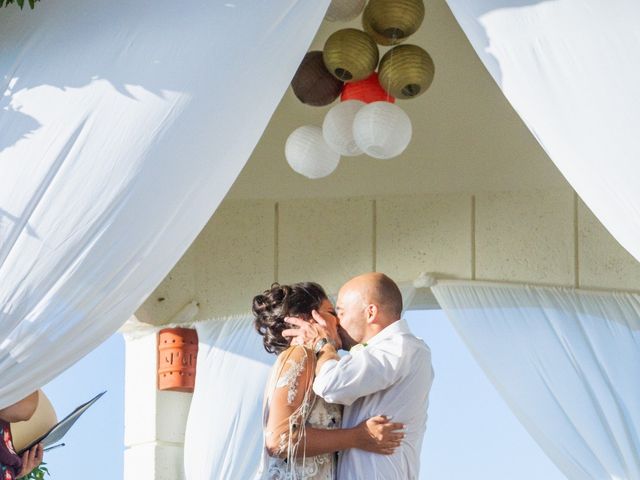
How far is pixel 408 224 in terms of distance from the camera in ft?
18.3

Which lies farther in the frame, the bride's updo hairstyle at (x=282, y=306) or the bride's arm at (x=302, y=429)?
the bride's updo hairstyle at (x=282, y=306)

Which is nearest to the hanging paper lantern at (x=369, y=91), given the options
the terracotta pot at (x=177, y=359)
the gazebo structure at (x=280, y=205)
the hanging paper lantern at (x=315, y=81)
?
the hanging paper lantern at (x=315, y=81)

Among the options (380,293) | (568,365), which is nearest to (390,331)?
(380,293)

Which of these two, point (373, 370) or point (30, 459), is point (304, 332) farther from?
point (30, 459)

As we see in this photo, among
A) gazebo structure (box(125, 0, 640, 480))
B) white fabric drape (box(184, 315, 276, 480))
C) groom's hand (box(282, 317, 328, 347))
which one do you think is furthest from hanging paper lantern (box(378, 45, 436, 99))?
groom's hand (box(282, 317, 328, 347))

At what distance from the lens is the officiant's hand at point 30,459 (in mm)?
3843

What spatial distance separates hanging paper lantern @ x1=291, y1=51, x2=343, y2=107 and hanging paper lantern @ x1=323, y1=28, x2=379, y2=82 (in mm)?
91

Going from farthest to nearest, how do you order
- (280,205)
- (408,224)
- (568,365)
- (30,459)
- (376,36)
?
(280,205) → (408,224) → (568,365) → (376,36) → (30,459)

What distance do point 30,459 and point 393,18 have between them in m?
1.83

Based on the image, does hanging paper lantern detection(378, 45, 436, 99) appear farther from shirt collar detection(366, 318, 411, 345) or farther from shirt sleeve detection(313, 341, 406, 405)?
shirt sleeve detection(313, 341, 406, 405)

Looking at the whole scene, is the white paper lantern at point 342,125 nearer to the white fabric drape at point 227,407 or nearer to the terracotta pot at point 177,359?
the white fabric drape at point 227,407

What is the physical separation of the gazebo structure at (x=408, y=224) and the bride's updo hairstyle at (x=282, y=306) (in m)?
2.07

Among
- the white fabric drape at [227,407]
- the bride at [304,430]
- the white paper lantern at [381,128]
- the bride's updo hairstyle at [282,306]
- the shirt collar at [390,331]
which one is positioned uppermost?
the white paper lantern at [381,128]

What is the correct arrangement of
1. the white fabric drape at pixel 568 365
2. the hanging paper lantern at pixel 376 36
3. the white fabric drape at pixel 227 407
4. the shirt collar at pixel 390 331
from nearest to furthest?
the shirt collar at pixel 390 331
the hanging paper lantern at pixel 376 36
the white fabric drape at pixel 568 365
the white fabric drape at pixel 227 407
